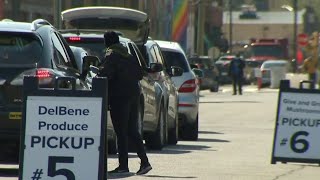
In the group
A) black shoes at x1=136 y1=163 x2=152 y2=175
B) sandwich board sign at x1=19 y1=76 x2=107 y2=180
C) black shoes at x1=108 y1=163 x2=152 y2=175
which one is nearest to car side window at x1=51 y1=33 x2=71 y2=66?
black shoes at x1=108 y1=163 x2=152 y2=175

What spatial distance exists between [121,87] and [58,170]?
3.51 meters

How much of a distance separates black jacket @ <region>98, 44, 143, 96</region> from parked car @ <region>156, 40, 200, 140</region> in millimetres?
8656

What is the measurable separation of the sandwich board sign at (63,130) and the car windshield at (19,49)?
2.84 m

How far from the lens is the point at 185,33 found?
50062 millimetres

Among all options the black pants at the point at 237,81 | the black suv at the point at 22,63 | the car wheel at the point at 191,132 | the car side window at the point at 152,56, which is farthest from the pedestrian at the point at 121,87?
the black pants at the point at 237,81

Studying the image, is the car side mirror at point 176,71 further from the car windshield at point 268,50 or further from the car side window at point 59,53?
the car windshield at point 268,50

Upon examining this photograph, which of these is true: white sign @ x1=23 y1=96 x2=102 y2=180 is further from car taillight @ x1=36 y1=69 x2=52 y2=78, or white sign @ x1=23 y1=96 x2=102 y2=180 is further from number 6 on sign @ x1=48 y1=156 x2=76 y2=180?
car taillight @ x1=36 y1=69 x2=52 y2=78

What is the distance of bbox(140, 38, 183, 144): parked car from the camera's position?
Result: 19031 mm

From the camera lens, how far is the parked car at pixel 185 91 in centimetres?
2261

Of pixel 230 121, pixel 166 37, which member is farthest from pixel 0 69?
pixel 166 37

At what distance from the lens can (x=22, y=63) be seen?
528 inches

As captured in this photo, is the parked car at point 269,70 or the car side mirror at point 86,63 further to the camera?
the parked car at point 269,70

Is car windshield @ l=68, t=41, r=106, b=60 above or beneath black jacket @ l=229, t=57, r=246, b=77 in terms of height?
above

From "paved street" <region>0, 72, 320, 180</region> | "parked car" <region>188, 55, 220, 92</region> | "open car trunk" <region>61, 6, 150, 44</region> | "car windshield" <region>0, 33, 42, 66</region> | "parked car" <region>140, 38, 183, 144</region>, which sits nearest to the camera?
"car windshield" <region>0, 33, 42, 66</region>
